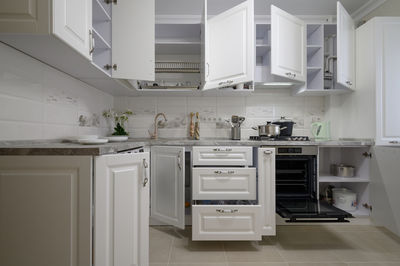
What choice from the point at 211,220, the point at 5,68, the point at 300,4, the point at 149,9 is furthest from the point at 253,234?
the point at 300,4

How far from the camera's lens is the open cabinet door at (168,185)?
188cm

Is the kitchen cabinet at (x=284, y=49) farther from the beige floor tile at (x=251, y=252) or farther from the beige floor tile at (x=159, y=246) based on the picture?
the beige floor tile at (x=159, y=246)

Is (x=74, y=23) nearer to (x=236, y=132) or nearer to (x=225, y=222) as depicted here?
(x=225, y=222)

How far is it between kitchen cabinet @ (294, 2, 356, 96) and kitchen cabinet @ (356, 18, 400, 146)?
19cm

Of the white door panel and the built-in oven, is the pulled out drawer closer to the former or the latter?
the white door panel

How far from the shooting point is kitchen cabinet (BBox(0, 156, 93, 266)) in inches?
35.1

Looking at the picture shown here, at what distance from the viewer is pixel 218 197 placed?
5.81 ft

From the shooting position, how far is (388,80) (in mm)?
2023

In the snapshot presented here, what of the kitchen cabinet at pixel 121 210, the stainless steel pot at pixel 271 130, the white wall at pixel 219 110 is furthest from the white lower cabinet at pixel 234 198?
the white wall at pixel 219 110

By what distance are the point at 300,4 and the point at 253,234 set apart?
228cm

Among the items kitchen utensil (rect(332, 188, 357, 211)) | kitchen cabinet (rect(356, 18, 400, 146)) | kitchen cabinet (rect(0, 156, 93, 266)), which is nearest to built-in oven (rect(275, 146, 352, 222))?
kitchen utensil (rect(332, 188, 357, 211))

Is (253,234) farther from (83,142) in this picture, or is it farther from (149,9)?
(149,9)

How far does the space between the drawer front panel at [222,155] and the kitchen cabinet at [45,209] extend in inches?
40.8

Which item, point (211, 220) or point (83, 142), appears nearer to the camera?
point (83, 142)
